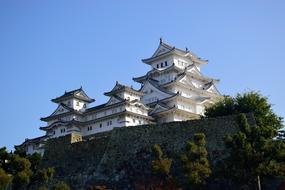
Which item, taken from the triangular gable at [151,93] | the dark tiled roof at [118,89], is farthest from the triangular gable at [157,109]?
the dark tiled roof at [118,89]

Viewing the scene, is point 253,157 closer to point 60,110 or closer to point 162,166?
point 162,166

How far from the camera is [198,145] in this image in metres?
20.0

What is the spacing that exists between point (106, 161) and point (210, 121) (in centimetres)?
552

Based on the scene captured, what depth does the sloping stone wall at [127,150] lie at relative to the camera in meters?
21.3

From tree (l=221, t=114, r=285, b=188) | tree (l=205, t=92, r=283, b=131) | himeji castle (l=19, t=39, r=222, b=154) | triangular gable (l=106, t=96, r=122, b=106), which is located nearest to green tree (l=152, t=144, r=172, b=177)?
tree (l=221, t=114, r=285, b=188)

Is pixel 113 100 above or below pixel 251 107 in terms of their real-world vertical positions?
above

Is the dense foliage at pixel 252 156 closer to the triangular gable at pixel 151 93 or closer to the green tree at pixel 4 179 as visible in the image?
the green tree at pixel 4 179

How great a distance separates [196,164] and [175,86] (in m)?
32.1

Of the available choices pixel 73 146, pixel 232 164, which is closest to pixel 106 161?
pixel 73 146

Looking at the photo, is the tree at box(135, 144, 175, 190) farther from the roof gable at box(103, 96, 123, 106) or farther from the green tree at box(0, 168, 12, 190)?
the roof gable at box(103, 96, 123, 106)

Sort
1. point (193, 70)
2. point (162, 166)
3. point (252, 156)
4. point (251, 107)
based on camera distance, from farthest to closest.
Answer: point (193, 70), point (251, 107), point (162, 166), point (252, 156)

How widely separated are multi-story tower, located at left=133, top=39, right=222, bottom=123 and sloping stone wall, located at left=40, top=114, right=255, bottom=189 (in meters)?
22.4

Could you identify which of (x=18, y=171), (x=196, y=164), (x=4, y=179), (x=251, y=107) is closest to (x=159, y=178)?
(x=196, y=164)

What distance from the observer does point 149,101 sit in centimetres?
5053
